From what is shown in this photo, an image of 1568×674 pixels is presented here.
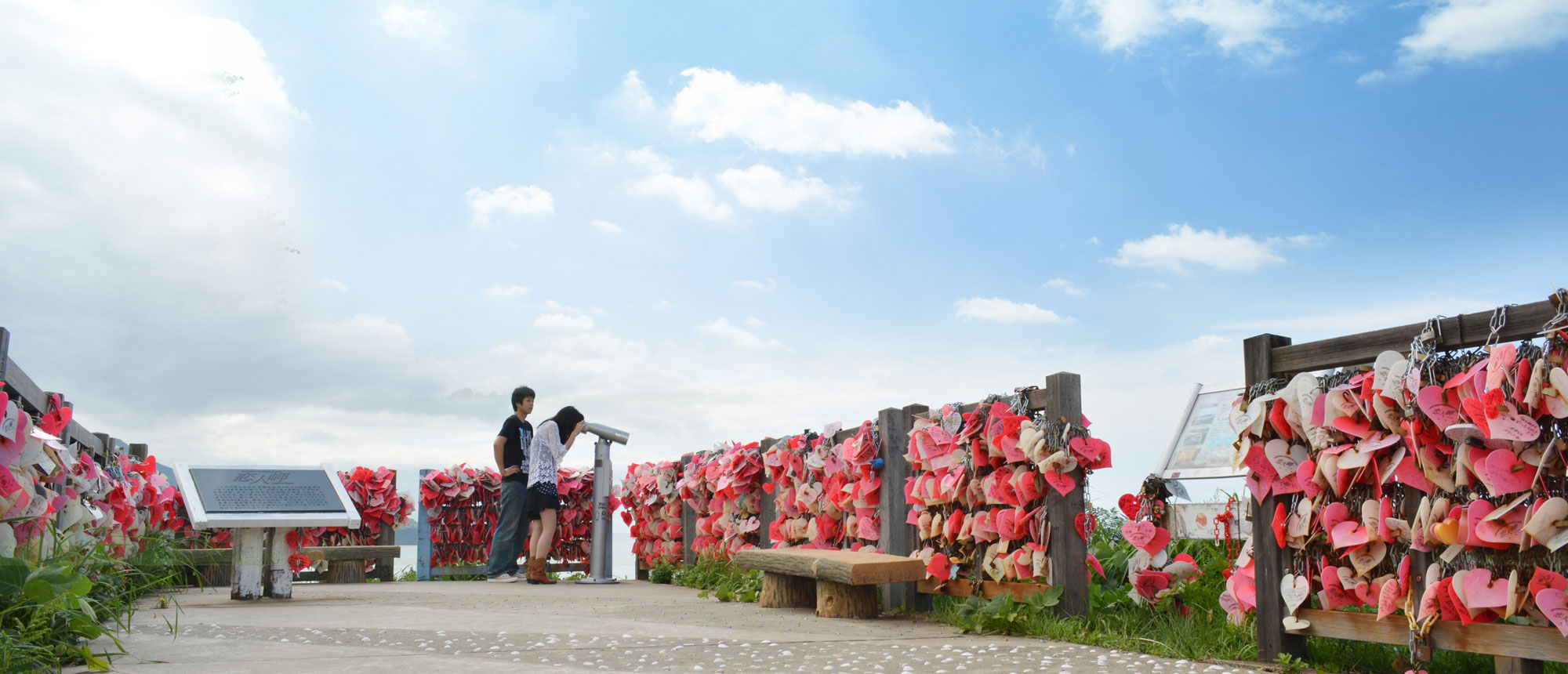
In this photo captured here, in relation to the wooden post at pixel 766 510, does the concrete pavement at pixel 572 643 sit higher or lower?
lower

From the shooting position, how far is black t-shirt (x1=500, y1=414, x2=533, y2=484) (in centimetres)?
898

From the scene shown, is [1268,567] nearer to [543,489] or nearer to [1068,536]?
[1068,536]

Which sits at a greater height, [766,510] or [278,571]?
[766,510]

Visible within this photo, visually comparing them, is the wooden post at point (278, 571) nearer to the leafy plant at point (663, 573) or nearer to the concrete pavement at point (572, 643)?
the concrete pavement at point (572, 643)

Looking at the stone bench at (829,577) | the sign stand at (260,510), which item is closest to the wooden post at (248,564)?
the sign stand at (260,510)

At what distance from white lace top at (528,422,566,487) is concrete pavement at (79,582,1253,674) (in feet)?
7.48

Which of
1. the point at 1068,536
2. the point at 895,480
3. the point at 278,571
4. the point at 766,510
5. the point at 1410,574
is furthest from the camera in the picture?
the point at 766,510

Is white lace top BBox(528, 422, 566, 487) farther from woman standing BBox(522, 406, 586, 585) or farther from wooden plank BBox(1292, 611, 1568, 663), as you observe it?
wooden plank BBox(1292, 611, 1568, 663)

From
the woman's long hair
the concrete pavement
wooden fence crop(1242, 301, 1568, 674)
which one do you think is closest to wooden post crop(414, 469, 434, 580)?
the woman's long hair

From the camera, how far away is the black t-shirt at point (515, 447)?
29.5 feet

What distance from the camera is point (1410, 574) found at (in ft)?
11.0

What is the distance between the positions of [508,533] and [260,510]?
112 inches

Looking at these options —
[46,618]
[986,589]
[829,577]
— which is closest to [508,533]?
[829,577]

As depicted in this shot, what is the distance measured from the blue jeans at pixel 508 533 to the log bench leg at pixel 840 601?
4393mm
